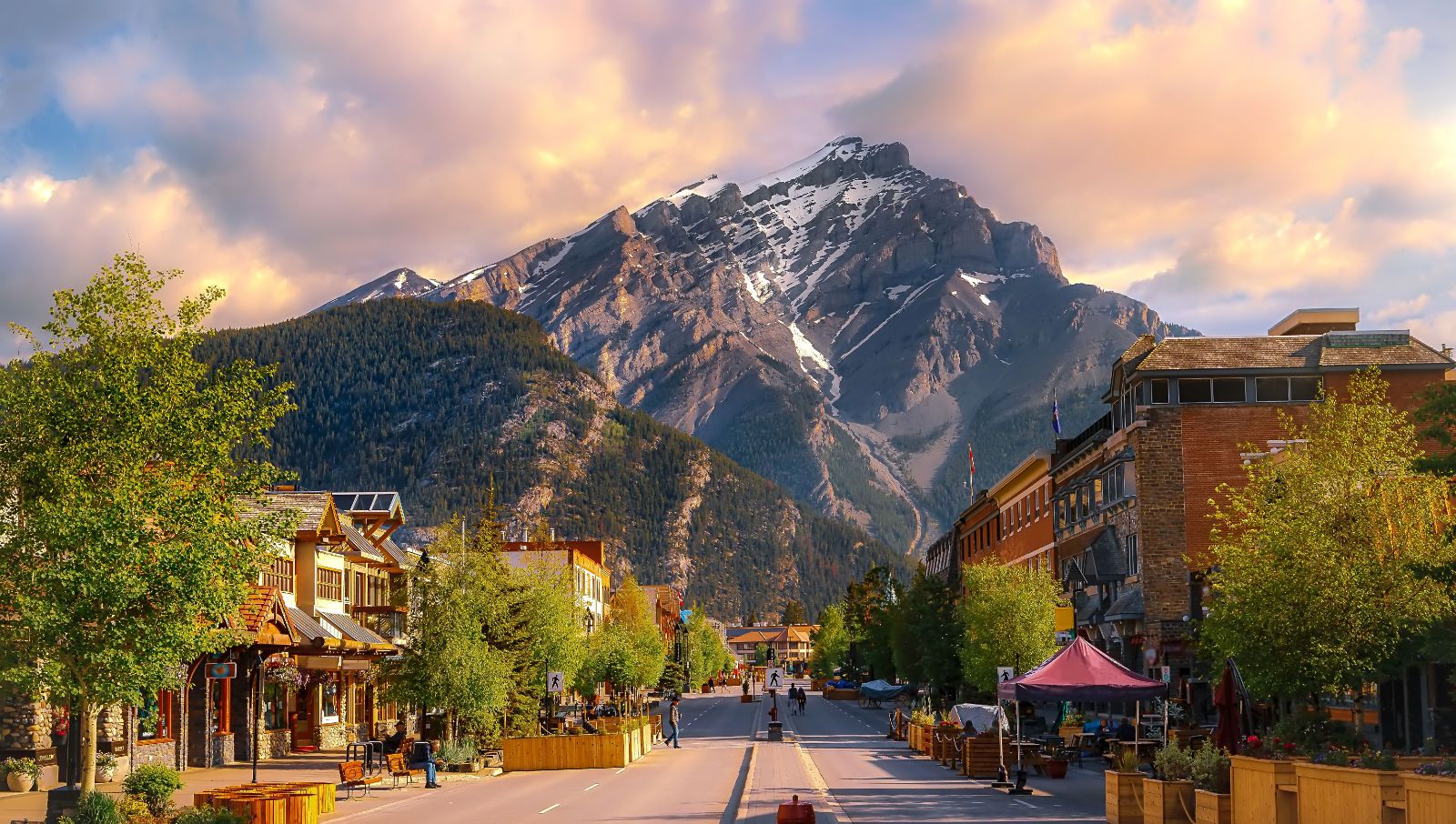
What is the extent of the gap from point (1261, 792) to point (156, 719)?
31.7 metres

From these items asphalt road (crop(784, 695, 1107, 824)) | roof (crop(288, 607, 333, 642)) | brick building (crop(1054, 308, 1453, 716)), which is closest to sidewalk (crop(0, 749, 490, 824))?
roof (crop(288, 607, 333, 642))

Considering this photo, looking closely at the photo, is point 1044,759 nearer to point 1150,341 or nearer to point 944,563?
point 1150,341

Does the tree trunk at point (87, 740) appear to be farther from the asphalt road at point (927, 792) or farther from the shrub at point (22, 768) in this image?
the asphalt road at point (927, 792)

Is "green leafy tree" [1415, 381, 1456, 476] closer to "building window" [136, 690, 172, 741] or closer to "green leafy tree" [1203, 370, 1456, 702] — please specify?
"green leafy tree" [1203, 370, 1456, 702]

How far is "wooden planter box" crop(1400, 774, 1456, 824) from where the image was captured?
15.8m

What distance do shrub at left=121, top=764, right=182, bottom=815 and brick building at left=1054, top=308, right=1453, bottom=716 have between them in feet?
134

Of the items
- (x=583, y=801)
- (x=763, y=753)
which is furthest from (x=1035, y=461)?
(x=583, y=801)

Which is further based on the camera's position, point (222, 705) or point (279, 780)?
point (222, 705)

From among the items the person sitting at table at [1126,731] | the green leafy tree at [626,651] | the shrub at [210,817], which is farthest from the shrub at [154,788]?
the green leafy tree at [626,651]

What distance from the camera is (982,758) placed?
4034 cm

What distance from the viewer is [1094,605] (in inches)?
2594

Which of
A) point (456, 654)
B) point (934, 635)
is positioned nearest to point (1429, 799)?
point (456, 654)

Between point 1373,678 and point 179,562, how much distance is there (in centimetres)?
2703

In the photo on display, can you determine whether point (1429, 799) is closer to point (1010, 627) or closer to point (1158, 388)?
point (1158, 388)
